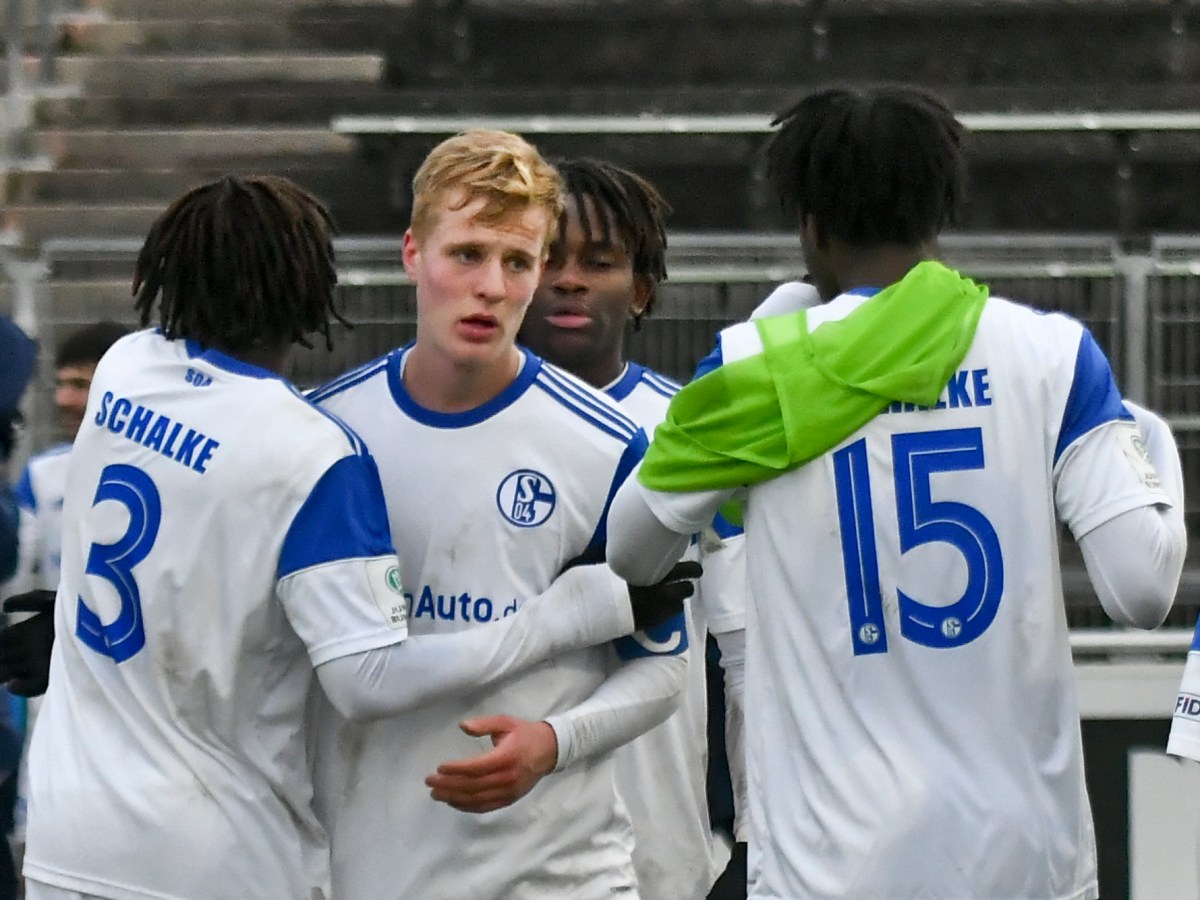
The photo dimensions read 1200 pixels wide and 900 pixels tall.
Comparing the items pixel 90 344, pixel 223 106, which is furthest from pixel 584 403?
pixel 223 106

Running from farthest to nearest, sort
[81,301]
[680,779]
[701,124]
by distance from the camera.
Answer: [701,124]
[81,301]
[680,779]

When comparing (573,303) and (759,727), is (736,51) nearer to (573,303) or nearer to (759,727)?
(573,303)

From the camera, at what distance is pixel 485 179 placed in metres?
3.57

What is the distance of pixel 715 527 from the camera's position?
4.34 metres

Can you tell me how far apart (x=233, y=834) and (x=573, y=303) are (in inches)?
55.2

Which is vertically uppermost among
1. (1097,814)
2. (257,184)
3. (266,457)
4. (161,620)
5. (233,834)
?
(257,184)

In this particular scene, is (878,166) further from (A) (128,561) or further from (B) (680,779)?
(B) (680,779)

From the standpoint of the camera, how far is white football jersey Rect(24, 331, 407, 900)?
3324 mm

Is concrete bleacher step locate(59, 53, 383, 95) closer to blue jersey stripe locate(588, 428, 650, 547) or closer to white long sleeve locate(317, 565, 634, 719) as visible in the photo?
blue jersey stripe locate(588, 428, 650, 547)

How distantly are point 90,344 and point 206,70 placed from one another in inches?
207

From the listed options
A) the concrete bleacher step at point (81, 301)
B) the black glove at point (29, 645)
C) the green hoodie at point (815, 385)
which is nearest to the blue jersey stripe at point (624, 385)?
the black glove at point (29, 645)

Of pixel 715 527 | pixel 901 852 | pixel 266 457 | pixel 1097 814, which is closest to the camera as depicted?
pixel 901 852

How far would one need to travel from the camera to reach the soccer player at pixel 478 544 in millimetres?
3561

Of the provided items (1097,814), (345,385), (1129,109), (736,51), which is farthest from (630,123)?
(345,385)
